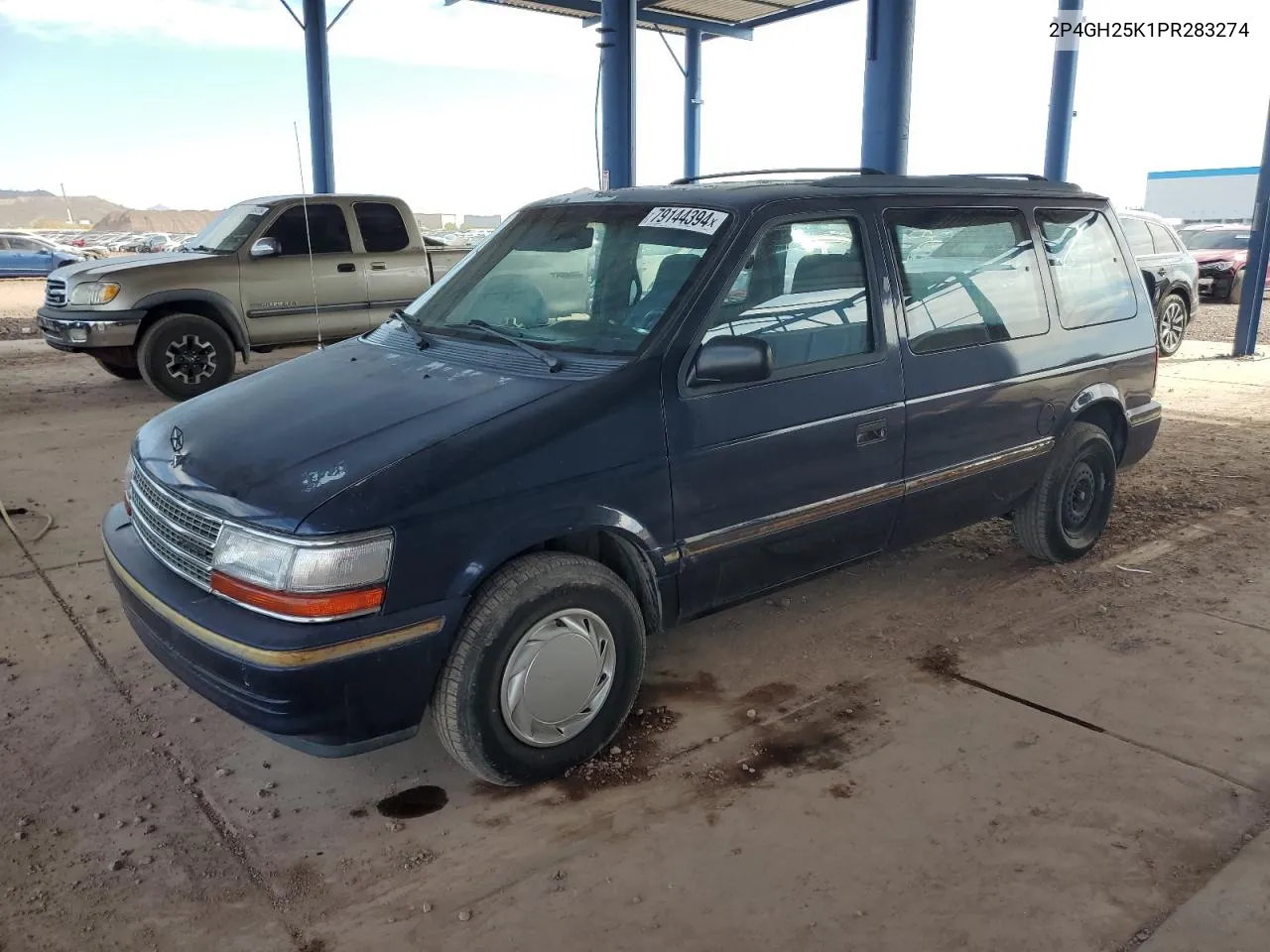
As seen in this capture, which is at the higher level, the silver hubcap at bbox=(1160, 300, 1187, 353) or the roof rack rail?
the roof rack rail

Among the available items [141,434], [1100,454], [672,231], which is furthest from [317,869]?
[1100,454]

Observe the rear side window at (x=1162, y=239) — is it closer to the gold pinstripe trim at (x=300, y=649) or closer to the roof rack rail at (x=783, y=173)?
the roof rack rail at (x=783, y=173)

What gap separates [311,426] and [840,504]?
75.4 inches

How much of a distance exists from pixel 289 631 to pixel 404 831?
2.42 feet

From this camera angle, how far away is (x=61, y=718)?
141 inches

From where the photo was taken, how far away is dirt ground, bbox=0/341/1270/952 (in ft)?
8.49

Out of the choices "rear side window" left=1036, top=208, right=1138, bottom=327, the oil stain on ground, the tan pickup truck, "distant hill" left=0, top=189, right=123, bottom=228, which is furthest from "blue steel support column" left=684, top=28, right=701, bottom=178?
"distant hill" left=0, top=189, right=123, bottom=228

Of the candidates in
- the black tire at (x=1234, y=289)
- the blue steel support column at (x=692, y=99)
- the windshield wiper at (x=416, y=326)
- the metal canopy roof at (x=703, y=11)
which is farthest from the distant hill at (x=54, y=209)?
the windshield wiper at (x=416, y=326)

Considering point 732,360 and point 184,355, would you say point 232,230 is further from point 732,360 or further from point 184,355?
point 732,360

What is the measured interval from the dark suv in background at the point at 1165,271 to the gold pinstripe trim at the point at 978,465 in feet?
26.1

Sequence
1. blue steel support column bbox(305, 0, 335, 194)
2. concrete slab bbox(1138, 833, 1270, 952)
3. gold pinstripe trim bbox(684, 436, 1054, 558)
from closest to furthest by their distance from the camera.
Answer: concrete slab bbox(1138, 833, 1270, 952)
gold pinstripe trim bbox(684, 436, 1054, 558)
blue steel support column bbox(305, 0, 335, 194)

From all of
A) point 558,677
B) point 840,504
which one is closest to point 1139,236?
point 840,504

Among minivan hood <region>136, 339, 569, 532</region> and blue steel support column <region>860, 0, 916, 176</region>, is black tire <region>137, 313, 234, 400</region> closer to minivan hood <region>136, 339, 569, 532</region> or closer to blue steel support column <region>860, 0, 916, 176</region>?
minivan hood <region>136, 339, 569, 532</region>

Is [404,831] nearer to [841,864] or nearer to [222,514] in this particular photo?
[222,514]
